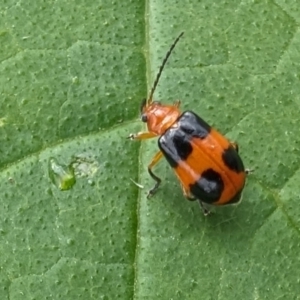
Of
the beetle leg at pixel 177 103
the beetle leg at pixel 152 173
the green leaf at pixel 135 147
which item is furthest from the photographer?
the beetle leg at pixel 177 103

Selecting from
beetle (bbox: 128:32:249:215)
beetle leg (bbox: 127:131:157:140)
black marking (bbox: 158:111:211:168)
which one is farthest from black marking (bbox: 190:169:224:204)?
beetle leg (bbox: 127:131:157:140)

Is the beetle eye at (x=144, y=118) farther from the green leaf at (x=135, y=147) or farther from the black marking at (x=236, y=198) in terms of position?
the black marking at (x=236, y=198)

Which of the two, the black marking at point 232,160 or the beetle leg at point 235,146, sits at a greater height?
the black marking at point 232,160

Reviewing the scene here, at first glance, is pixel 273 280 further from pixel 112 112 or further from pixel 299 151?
pixel 112 112

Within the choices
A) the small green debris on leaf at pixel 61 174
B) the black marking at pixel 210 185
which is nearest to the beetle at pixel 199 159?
the black marking at pixel 210 185

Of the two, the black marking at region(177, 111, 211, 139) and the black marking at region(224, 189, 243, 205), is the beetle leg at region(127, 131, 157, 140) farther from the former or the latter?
the black marking at region(224, 189, 243, 205)

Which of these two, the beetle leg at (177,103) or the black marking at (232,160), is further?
the beetle leg at (177,103)
